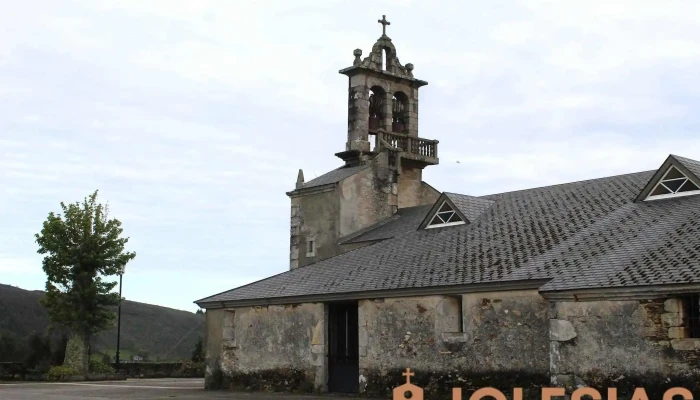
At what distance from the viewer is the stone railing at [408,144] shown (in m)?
32.7

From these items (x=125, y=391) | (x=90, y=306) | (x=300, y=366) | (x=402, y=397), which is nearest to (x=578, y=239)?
(x=402, y=397)

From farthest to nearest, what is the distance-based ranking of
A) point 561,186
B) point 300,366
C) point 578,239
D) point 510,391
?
1. point 561,186
2. point 300,366
3. point 578,239
4. point 510,391

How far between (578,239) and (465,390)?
420 cm

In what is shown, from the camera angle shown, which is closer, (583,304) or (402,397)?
(583,304)

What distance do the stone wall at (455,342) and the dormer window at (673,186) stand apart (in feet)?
16.1

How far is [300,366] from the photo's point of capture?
24.4m

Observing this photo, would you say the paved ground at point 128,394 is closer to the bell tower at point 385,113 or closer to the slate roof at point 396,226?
the slate roof at point 396,226

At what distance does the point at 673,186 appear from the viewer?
70.8 ft

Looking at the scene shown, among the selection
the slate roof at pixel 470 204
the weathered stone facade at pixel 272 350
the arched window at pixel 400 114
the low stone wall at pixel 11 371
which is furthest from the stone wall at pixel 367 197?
the low stone wall at pixel 11 371

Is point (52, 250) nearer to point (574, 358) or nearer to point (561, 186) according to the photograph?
point (561, 186)

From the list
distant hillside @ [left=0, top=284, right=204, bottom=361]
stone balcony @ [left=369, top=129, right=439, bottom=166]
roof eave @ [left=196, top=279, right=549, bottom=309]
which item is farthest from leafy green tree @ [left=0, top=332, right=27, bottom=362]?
distant hillside @ [left=0, top=284, right=204, bottom=361]

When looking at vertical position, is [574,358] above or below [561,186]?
below

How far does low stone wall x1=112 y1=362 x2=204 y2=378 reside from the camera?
38.4 metres

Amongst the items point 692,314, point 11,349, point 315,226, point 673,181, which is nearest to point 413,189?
point 315,226
